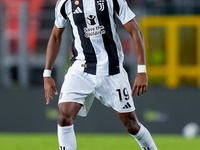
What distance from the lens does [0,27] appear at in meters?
10.2

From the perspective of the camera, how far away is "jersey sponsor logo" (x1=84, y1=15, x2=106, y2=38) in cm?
606

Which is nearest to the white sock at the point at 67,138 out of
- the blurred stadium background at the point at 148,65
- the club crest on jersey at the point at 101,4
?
the club crest on jersey at the point at 101,4

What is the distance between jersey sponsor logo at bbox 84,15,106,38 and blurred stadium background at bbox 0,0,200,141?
13.2 ft

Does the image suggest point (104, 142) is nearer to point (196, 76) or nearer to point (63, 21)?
point (196, 76)

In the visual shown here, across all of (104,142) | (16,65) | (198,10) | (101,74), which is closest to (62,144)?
(101,74)

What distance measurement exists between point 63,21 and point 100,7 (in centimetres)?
40

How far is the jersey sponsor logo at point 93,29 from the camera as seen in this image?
19.9 ft

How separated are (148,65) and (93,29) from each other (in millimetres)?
4480

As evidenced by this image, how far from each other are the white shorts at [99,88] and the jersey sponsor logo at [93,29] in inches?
13.5

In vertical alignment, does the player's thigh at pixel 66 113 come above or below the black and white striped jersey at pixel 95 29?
below

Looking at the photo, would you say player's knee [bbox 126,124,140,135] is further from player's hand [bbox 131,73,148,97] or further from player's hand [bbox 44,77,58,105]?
player's hand [bbox 44,77,58,105]

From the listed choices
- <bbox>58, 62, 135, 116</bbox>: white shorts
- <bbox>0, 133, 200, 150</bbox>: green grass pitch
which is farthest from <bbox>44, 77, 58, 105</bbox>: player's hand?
<bbox>0, 133, 200, 150</bbox>: green grass pitch

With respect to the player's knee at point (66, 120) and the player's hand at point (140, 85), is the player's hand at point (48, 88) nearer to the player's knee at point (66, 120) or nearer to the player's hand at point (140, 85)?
the player's knee at point (66, 120)

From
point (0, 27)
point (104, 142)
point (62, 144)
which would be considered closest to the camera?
point (62, 144)
